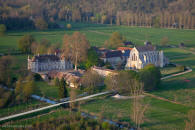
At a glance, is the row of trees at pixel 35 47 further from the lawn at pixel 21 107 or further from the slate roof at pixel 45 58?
the lawn at pixel 21 107

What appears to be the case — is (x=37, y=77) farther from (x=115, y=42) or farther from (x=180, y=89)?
(x=115, y=42)

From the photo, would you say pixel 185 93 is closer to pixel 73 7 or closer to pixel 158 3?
pixel 73 7

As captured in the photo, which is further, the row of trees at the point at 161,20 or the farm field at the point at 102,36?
the row of trees at the point at 161,20

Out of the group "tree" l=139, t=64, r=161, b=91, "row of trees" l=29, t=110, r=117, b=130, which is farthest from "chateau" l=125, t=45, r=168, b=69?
"row of trees" l=29, t=110, r=117, b=130

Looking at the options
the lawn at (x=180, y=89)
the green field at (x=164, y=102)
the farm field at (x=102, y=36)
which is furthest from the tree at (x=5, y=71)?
the farm field at (x=102, y=36)

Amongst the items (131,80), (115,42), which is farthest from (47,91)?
(115,42)

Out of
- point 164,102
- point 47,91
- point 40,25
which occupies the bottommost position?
point 164,102

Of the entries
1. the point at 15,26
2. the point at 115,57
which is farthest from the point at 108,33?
the point at 115,57
